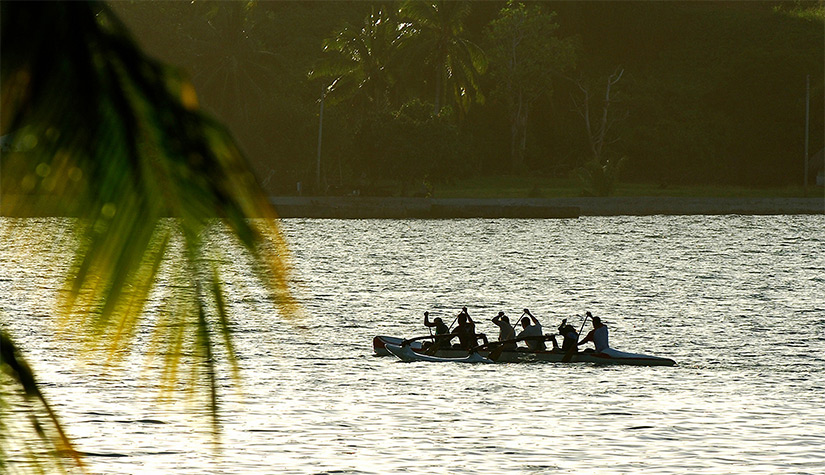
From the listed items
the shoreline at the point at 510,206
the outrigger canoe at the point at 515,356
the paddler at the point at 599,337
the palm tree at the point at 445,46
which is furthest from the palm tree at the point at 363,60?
the paddler at the point at 599,337

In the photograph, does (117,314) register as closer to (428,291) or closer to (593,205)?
(428,291)

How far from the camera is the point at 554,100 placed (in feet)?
323

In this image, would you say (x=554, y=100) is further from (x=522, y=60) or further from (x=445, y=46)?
(x=445, y=46)

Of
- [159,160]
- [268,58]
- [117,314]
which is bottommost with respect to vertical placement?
[117,314]

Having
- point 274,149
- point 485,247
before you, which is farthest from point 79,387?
point 485,247

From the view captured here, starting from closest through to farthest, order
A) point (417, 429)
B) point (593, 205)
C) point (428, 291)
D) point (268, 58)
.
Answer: point (417, 429), point (428, 291), point (268, 58), point (593, 205)

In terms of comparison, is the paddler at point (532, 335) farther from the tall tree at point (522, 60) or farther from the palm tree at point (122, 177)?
the tall tree at point (522, 60)

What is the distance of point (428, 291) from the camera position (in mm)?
61281

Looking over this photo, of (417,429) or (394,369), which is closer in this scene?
(417,429)

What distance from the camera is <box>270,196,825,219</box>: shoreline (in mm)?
90812

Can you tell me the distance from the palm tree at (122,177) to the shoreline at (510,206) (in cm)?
8759

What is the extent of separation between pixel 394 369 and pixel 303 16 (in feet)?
226

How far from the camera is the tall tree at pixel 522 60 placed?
92.3 meters

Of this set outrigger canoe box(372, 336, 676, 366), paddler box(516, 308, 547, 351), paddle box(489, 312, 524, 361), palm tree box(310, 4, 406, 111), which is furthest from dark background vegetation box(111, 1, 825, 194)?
paddle box(489, 312, 524, 361)
